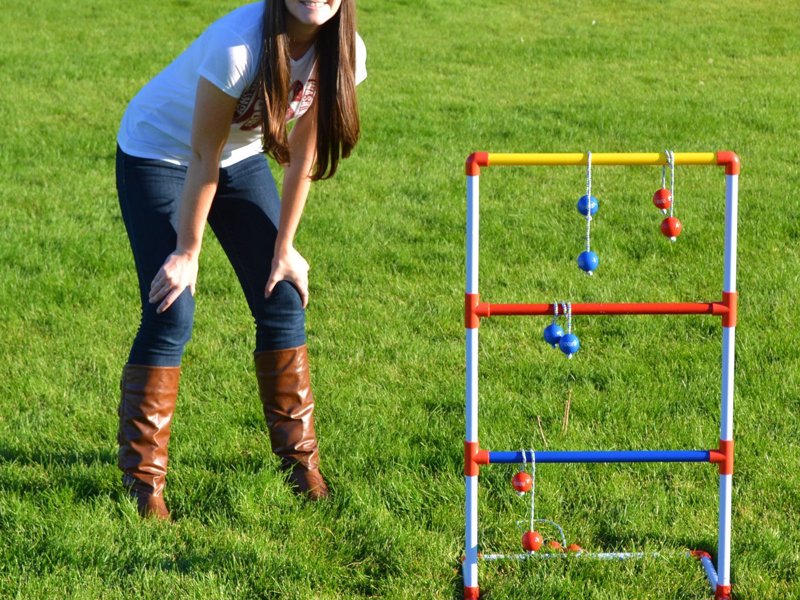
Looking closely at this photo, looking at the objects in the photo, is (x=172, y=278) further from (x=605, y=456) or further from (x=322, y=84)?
(x=605, y=456)

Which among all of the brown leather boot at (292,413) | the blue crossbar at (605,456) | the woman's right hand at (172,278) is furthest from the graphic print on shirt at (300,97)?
the blue crossbar at (605,456)

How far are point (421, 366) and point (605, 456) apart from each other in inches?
78.2

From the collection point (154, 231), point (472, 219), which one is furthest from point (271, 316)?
point (472, 219)

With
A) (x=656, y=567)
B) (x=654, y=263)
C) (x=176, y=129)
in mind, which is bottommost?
(x=656, y=567)

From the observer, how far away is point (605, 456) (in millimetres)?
3252

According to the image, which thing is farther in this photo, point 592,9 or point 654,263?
point 592,9

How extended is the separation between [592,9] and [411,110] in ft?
20.5

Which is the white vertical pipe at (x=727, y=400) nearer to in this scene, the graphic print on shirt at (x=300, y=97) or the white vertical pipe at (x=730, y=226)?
the white vertical pipe at (x=730, y=226)

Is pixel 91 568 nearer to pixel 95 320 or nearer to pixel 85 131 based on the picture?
pixel 95 320

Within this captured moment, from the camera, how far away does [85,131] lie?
930 cm

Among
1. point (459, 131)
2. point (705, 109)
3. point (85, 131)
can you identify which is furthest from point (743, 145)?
point (85, 131)

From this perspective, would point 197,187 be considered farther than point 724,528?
Yes

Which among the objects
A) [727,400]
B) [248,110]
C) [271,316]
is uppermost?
[248,110]

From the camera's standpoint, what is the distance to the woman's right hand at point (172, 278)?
3.57 metres
